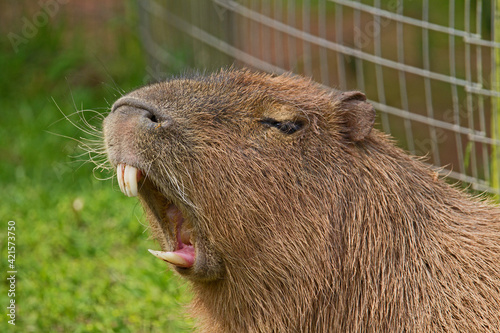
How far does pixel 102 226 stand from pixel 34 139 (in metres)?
1.66

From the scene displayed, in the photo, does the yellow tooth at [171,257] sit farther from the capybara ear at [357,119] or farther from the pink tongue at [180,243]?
the capybara ear at [357,119]

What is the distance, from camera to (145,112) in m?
3.00

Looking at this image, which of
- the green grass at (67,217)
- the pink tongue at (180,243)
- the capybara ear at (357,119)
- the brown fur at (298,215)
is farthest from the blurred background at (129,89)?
the capybara ear at (357,119)

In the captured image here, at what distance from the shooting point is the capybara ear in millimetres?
3264

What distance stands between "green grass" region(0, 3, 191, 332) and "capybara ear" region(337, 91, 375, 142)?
3.31 ft

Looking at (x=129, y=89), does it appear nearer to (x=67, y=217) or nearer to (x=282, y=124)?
(x=67, y=217)

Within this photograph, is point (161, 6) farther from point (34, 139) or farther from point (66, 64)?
point (34, 139)

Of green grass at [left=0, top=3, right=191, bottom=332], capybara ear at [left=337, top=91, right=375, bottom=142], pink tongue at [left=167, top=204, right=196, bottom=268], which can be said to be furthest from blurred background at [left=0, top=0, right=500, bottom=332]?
capybara ear at [left=337, top=91, right=375, bottom=142]

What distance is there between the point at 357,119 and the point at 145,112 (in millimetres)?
876

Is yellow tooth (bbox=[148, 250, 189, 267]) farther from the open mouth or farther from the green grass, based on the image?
the green grass

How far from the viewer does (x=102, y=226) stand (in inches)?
222

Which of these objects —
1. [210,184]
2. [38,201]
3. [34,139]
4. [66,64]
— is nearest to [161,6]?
[66,64]

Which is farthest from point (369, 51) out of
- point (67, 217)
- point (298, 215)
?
point (298, 215)

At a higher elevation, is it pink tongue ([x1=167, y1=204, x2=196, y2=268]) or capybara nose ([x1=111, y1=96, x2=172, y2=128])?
capybara nose ([x1=111, y1=96, x2=172, y2=128])
